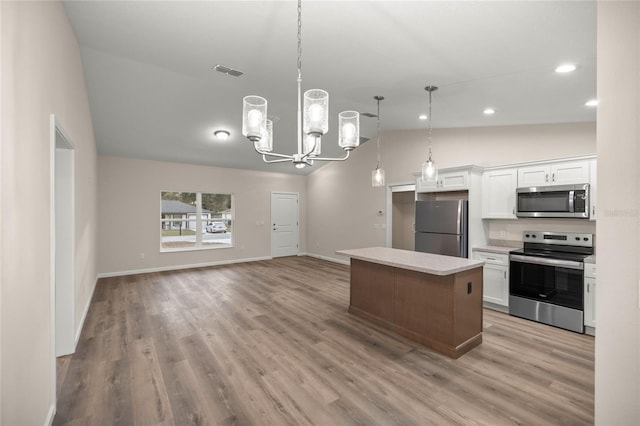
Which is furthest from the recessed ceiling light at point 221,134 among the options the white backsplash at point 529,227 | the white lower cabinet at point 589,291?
the white lower cabinet at point 589,291

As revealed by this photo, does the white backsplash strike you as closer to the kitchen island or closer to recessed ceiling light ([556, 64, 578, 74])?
the kitchen island

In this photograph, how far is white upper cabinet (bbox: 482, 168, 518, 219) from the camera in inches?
161

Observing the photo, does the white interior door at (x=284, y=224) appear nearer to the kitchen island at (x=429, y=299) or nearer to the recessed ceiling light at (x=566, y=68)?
the kitchen island at (x=429, y=299)

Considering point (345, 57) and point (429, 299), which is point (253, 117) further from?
point (429, 299)

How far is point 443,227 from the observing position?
4.57 metres

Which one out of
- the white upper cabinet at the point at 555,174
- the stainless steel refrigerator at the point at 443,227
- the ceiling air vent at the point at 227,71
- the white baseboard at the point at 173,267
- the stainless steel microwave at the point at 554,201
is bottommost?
the white baseboard at the point at 173,267

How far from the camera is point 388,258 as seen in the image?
130 inches

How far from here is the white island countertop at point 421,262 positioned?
2.72 metres

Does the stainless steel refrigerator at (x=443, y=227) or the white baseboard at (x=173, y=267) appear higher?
the stainless steel refrigerator at (x=443, y=227)

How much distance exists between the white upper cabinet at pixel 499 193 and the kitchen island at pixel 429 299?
1.56 m

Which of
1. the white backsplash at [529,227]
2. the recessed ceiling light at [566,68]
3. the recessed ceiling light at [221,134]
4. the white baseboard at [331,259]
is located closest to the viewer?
the recessed ceiling light at [566,68]

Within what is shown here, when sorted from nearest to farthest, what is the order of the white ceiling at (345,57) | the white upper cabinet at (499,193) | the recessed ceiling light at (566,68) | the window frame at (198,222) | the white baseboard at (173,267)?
1. the white ceiling at (345,57)
2. the recessed ceiling light at (566,68)
3. the white upper cabinet at (499,193)
4. the white baseboard at (173,267)
5. the window frame at (198,222)

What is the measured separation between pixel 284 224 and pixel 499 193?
563 centimetres

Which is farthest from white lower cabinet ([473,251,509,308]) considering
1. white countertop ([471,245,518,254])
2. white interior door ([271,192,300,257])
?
white interior door ([271,192,300,257])
